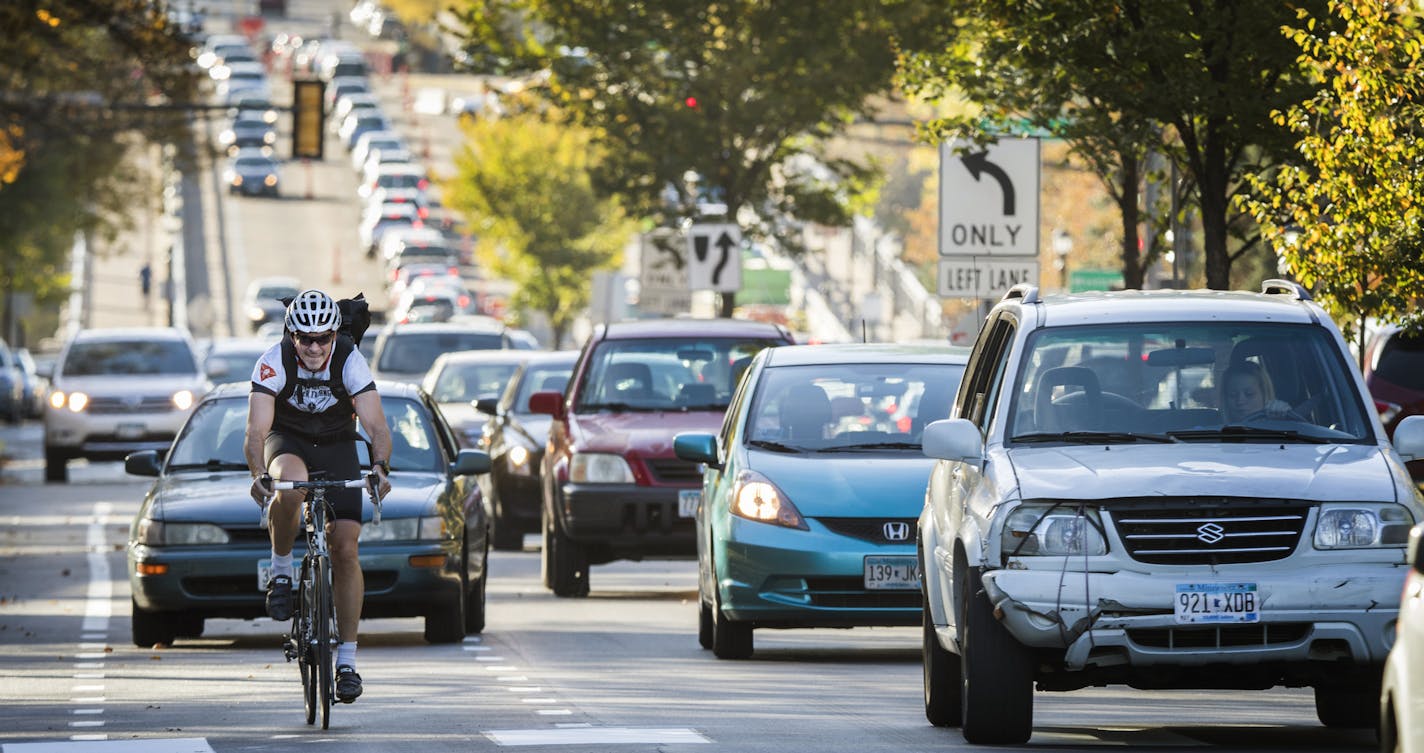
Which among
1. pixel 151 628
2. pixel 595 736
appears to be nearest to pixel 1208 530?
pixel 595 736

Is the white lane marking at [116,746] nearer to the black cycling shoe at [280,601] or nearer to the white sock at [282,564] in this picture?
the black cycling shoe at [280,601]

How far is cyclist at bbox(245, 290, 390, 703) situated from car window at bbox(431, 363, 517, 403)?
17.1 metres

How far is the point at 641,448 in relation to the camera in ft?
64.4

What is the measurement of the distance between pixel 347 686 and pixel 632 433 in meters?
7.61

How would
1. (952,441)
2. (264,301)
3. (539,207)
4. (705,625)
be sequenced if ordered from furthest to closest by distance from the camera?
(539,207) → (264,301) → (705,625) → (952,441)

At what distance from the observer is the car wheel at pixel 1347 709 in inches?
460

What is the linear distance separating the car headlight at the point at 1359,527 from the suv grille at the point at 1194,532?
0.17 meters

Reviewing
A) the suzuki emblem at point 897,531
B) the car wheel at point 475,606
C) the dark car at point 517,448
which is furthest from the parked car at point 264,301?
the suzuki emblem at point 897,531

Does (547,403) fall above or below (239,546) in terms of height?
above

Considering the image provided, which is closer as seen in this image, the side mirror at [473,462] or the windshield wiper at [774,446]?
the windshield wiper at [774,446]

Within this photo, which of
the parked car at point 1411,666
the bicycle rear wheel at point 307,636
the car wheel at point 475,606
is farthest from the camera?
the car wheel at point 475,606

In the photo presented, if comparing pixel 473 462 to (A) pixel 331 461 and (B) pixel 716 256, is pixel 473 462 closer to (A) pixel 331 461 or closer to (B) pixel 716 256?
(A) pixel 331 461

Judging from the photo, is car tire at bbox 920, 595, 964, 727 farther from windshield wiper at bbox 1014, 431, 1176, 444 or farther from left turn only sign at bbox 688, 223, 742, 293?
left turn only sign at bbox 688, 223, 742, 293

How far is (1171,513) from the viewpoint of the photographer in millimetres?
10562
